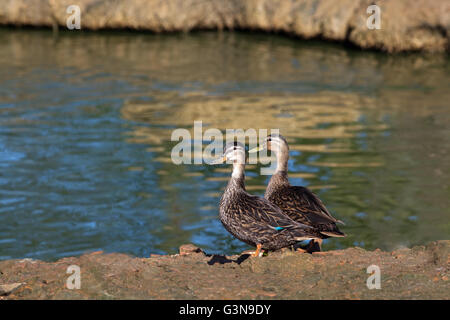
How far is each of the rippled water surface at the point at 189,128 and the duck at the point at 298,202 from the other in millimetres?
1160

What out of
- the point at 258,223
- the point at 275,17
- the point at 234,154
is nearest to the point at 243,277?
the point at 258,223

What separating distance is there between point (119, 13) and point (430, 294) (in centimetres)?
1472

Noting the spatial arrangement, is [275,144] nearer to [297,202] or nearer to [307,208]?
[297,202]

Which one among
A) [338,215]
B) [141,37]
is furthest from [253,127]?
[141,37]

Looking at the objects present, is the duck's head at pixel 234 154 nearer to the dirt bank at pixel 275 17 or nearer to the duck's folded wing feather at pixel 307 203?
the duck's folded wing feather at pixel 307 203

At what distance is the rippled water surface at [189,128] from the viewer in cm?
817

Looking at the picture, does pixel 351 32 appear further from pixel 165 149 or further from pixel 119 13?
pixel 165 149

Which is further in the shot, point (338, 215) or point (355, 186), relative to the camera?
point (355, 186)

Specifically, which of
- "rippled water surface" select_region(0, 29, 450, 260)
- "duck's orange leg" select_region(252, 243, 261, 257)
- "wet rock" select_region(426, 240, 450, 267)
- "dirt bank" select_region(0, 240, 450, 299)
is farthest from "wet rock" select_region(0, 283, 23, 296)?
"wet rock" select_region(426, 240, 450, 267)

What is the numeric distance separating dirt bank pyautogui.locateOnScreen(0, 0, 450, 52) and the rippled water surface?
338 millimetres

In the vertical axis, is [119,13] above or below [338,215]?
above

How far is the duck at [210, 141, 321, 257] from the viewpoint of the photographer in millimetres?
5844
